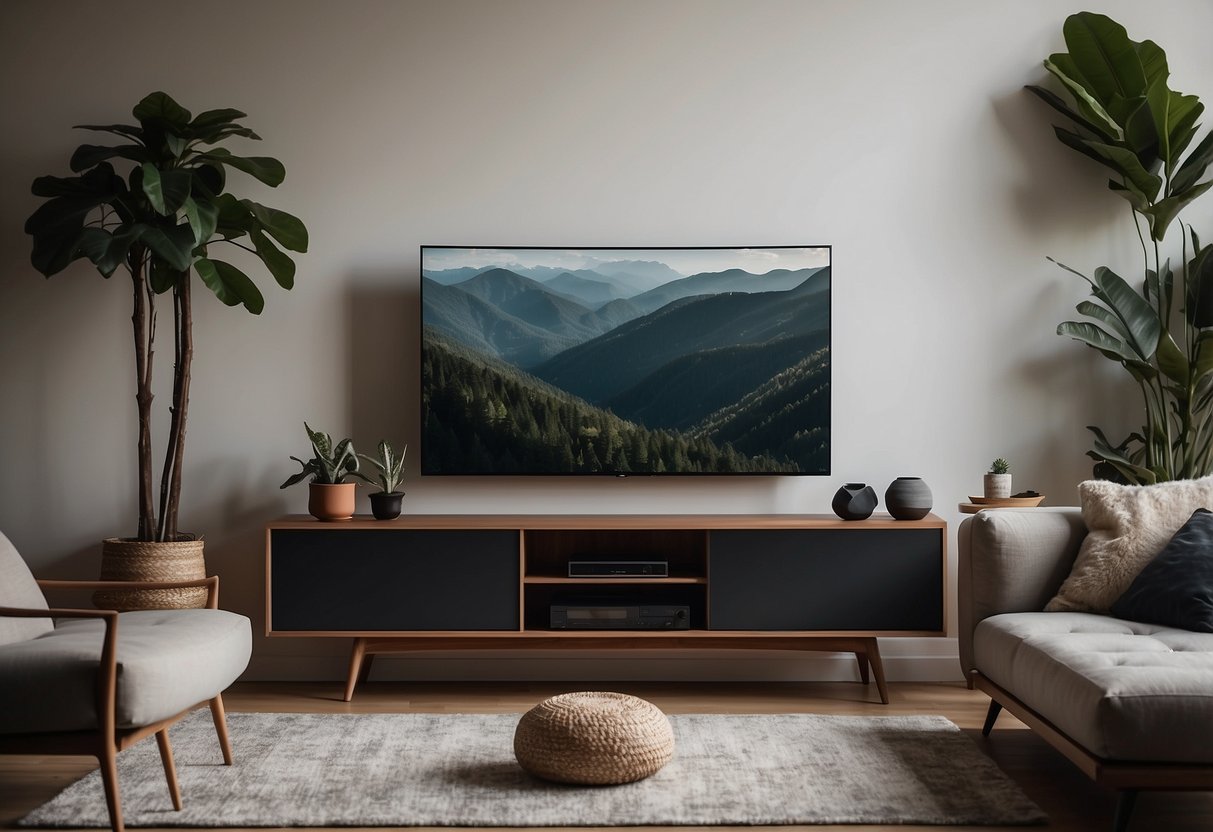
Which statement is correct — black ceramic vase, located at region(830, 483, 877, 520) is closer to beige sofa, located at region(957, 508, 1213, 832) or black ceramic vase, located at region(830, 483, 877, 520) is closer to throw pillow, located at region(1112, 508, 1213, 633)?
beige sofa, located at region(957, 508, 1213, 832)

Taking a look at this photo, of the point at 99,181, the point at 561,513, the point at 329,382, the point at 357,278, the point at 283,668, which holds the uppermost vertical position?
the point at 99,181

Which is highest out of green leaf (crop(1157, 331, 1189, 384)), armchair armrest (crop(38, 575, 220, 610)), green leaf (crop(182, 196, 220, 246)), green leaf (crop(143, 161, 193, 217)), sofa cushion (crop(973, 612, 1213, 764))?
green leaf (crop(143, 161, 193, 217))

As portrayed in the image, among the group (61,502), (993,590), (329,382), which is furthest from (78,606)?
(993,590)

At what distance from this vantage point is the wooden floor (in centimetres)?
250

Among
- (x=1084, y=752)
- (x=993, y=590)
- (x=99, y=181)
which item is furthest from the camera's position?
(x=99, y=181)

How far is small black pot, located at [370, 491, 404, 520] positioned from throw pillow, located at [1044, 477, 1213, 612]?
2154 millimetres

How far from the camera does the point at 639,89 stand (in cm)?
396

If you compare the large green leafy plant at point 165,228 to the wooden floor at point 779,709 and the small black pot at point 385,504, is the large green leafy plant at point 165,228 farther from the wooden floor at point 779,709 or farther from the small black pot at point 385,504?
the wooden floor at point 779,709

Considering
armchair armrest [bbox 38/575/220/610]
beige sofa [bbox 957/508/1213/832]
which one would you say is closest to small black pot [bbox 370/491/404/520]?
armchair armrest [bbox 38/575/220/610]

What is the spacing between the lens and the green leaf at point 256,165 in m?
3.51

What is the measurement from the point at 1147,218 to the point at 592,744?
113 inches

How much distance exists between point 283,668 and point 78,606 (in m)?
0.75

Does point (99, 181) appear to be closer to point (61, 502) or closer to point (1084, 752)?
point (61, 502)

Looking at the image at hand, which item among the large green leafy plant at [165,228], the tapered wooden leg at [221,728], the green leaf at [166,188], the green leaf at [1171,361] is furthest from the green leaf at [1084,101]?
the tapered wooden leg at [221,728]
